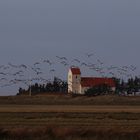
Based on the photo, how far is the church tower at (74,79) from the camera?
525ft

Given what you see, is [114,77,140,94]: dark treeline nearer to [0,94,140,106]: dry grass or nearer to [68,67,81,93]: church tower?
[68,67,81,93]: church tower

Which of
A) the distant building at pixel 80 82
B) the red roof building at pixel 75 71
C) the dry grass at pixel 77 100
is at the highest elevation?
the red roof building at pixel 75 71

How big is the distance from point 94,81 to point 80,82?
12.5 ft

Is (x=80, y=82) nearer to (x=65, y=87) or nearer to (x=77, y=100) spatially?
(x=65, y=87)

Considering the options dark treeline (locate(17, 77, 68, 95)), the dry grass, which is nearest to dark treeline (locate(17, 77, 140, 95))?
dark treeline (locate(17, 77, 68, 95))

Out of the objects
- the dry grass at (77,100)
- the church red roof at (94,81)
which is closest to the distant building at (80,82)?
the church red roof at (94,81)

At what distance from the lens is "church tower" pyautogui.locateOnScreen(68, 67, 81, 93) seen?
525ft

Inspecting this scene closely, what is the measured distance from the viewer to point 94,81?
159 metres

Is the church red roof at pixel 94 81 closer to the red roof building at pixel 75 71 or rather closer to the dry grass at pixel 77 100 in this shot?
the red roof building at pixel 75 71

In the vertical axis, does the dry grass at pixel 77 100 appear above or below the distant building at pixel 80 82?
below

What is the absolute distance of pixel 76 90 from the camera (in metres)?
162

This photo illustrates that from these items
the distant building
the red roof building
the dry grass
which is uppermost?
the red roof building

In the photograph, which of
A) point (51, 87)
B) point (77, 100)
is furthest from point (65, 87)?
point (77, 100)

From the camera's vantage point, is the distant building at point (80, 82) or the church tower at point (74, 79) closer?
the distant building at point (80, 82)
